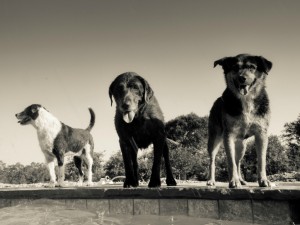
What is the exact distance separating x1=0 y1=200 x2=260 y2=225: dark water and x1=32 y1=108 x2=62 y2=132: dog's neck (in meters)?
3.37

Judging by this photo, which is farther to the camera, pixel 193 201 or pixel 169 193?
pixel 169 193

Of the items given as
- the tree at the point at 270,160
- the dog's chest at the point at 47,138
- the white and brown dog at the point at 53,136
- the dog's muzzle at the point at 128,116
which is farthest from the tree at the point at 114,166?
the dog's muzzle at the point at 128,116

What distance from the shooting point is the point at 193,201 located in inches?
187

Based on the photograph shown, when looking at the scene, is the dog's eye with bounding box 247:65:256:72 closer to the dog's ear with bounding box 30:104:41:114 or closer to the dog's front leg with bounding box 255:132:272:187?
the dog's front leg with bounding box 255:132:272:187

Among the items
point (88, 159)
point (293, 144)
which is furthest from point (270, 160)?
point (88, 159)

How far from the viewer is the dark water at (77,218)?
448cm

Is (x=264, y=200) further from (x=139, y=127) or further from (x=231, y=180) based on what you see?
(x=139, y=127)

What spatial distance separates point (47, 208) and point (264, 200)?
10.5ft

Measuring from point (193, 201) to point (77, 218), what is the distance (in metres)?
1.49

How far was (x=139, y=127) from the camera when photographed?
233 inches

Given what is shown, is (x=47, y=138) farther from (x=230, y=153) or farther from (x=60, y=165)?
(x=230, y=153)

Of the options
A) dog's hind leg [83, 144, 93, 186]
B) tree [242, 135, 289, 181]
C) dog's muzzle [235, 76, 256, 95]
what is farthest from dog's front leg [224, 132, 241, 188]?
tree [242, 135, 289, 181]

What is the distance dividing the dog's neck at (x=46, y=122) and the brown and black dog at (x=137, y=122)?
3188mm

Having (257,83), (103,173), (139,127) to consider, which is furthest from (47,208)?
(103,173)
